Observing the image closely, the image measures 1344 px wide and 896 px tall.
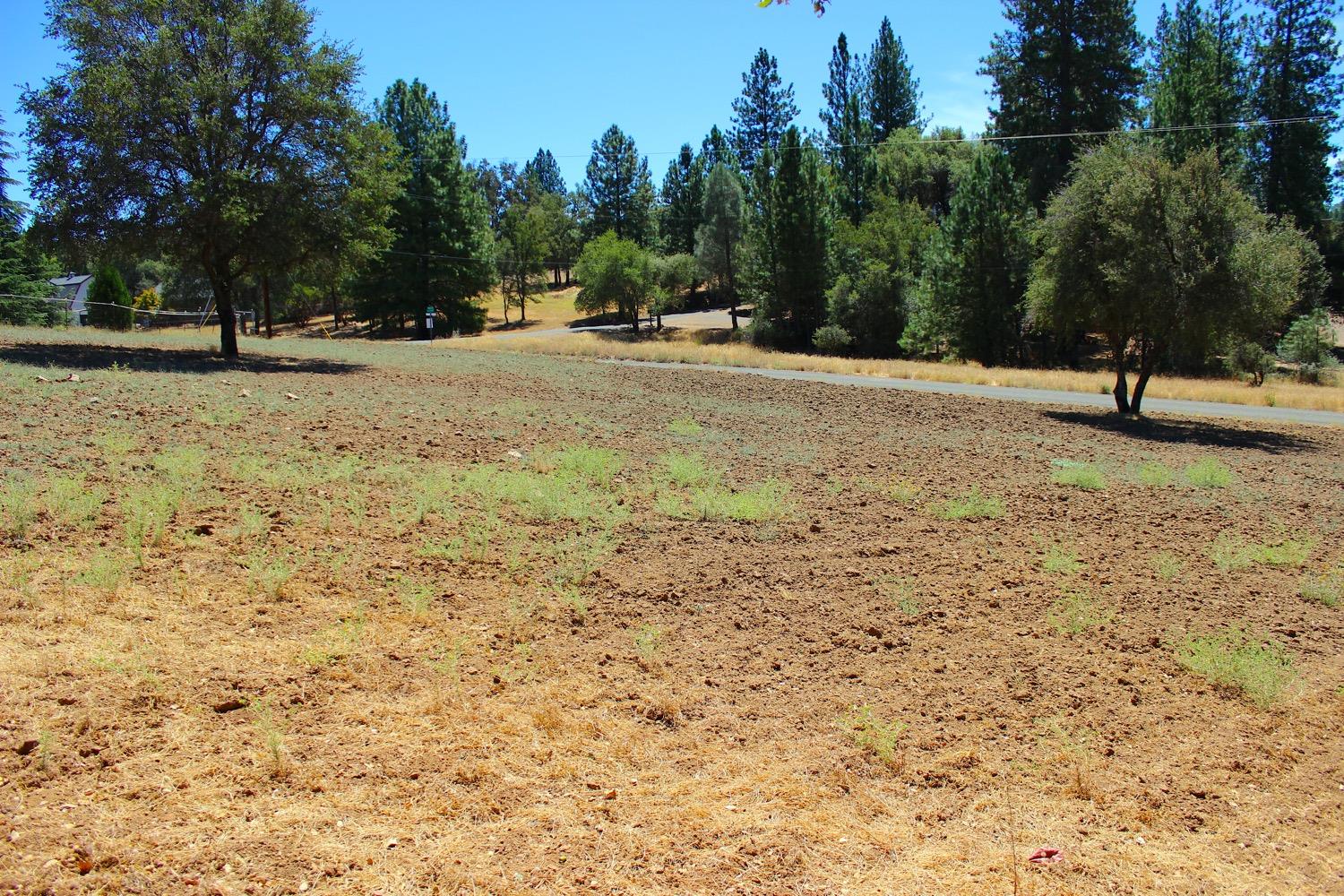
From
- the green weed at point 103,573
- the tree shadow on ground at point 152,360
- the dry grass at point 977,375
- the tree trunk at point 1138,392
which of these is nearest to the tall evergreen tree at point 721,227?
the dry grass at point 977,375

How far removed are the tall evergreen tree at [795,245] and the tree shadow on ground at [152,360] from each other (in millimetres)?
39164

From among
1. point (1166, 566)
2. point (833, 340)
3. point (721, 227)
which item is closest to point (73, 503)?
point (1166, 566)

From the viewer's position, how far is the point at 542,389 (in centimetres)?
2006

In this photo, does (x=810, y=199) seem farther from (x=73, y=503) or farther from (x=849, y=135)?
(x=73, y=503)

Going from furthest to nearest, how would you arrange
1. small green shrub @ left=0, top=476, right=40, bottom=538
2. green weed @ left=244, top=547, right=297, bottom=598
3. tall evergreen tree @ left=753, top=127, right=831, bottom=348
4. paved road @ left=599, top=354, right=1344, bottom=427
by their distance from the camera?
tall evergreen tree @ left=753, top=127, right=831, bottom=348 → paved road @ left=599, top=354, right=1344, bottom=427 → small green shrub @ left=0, top=476, right=40, bottom=538 → green weed @ left=244, top=547, right=297, bottom=598

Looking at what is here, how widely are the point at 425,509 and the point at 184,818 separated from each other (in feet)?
16.4

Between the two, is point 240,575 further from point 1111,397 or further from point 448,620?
point 1111,397

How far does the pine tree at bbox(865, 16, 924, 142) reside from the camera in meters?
80.4

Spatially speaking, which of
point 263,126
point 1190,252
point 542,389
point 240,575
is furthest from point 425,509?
point 1190,252

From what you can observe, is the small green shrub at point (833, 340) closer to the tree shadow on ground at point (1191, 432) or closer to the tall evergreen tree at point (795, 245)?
the tall evergreen tree at point (795, 245)

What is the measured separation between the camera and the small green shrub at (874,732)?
16.9ft

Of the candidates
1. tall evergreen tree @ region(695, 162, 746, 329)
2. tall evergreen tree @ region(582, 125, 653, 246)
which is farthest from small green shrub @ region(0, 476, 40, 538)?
tall evergreen tree @ region(582, 125, 653, 246)

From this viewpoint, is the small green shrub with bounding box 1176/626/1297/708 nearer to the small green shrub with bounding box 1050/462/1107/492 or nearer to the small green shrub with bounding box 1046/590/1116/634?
the small green shrub with bounding box 1046/590/1116/634

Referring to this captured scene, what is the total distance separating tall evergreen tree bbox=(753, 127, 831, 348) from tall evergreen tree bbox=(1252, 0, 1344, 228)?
2780 cm
